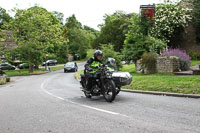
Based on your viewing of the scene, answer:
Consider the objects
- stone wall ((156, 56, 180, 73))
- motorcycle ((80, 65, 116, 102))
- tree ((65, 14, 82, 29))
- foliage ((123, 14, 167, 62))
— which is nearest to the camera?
motorcycle ((80, 65, 116, 102))

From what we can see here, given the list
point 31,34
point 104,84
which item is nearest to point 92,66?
point 104,84

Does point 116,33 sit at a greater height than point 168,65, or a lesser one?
greater

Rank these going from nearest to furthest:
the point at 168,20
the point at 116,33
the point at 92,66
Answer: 1. the point at 92,66
2. the point at 168,20
3. the point at 116,33

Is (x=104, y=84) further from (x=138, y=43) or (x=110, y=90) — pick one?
(x=138, y=43)

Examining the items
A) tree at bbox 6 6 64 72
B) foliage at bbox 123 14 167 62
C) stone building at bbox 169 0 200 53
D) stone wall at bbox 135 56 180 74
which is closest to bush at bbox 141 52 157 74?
stone wall at bbox 135 56 180 74

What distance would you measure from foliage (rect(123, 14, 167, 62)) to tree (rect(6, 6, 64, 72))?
18309 millimetres

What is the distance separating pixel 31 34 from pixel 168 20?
2128cm

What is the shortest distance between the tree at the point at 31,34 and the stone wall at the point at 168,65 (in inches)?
921

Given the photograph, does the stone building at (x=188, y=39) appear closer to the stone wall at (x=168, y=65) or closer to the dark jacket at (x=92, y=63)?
the stone wall at (x=168, y=65)

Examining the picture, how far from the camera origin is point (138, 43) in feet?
72.5

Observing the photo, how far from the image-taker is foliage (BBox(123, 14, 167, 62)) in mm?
21938

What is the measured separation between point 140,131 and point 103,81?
12.5 ft

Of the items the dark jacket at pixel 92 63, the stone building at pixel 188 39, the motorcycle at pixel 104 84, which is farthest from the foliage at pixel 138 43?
the motorcycle at pixel 104 84

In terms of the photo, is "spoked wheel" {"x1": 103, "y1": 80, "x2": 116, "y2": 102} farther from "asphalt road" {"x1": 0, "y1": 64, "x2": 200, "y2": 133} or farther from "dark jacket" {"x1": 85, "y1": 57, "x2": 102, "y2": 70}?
"dark jacket" {"x1": 85, "y1": 57, "x2": 102, "y2": 70}
